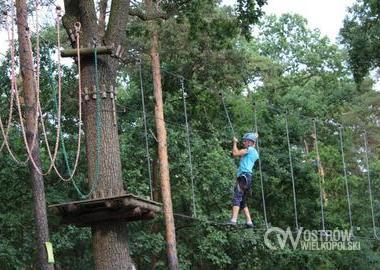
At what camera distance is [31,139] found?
10562mm

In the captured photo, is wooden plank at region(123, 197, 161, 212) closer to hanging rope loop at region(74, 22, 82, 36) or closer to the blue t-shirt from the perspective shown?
hanging rope loop at region(74, 22, 82, 36)

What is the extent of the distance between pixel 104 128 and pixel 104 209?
78 centimetres

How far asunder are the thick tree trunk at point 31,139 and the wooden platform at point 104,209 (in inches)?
173

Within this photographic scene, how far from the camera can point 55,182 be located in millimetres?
14891

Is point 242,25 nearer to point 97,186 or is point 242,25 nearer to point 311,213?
point 97,186

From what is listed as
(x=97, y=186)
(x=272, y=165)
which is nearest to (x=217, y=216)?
(x=272, y=165)

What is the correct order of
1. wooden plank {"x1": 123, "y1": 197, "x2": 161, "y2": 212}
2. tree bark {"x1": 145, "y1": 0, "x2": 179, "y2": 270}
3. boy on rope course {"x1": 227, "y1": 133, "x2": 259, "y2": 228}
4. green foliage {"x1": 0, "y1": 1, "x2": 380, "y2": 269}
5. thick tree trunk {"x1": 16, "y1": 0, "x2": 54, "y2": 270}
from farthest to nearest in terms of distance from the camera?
green foliage {"x1": 0, "y1": 1, "x2": 380, "y2": 269} → tree bark {"x1": 145, "y1": 0, "x2": 179, "y2": 270} → thick tree trunk {"x1": 16, "y1": 0, "x2": 54, "y2": 270} → boy on rope course {"x1": 227, "y1": 133, "x2": 259, "y2": 228} → wooden plank {"x1": 123, "y1": 197, "x2": 161, "y2": 212}

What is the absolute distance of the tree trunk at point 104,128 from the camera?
5.77m

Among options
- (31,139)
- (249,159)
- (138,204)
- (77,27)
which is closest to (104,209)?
(138,204)

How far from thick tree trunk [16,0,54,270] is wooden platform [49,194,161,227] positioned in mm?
4393

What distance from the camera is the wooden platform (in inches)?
217

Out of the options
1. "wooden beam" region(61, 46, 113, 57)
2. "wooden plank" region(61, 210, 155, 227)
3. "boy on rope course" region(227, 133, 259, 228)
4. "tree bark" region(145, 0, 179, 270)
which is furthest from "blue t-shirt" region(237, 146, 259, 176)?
"tree bark" region(145, 0, 179, 270)

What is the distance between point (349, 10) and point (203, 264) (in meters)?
7.03

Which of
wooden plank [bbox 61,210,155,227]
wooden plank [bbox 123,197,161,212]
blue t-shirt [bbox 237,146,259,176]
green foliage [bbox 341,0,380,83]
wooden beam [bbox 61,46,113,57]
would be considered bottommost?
wooden plank [bbox 61,210,155,227]
